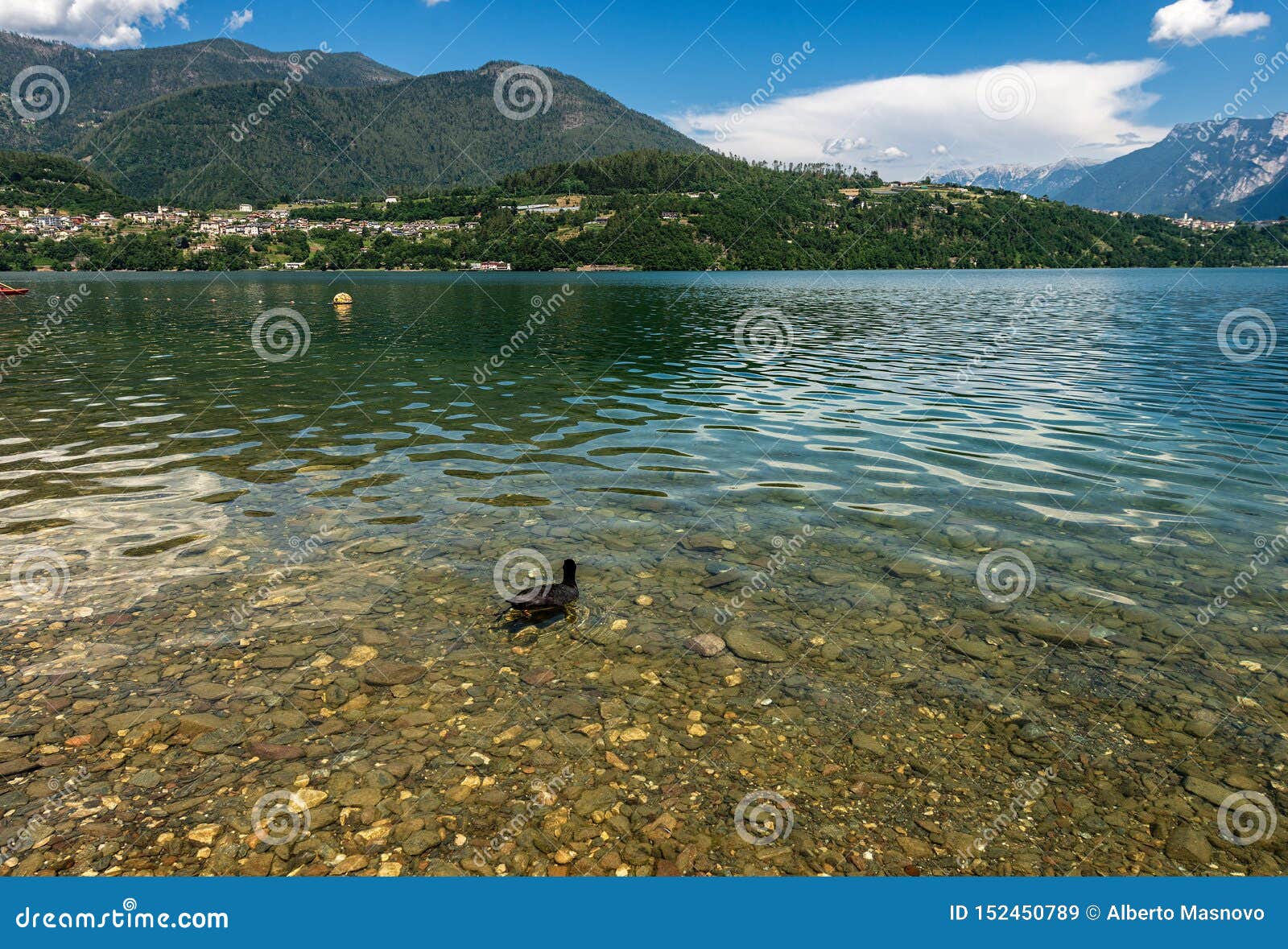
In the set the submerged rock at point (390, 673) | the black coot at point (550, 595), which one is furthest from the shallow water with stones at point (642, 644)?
the black coot at point (550, 595)

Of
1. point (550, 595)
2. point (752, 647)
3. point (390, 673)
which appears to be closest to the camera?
point (390, 673)

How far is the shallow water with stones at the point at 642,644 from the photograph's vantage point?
6156 mm

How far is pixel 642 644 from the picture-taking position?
955 cm

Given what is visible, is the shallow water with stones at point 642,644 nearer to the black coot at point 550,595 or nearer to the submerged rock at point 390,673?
the submerged rock at point 390,673

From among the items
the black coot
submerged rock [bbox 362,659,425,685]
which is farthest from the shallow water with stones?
the black coot

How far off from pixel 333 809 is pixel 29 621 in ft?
22.3

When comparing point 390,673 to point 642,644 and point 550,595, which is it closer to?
point 550,595

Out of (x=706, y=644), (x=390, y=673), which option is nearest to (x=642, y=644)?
(x=706, y=644)

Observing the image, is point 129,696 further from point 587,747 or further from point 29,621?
point 587,747

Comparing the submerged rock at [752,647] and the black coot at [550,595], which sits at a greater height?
the black coot at [550,595]

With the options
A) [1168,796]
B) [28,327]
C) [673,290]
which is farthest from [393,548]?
[673,290]

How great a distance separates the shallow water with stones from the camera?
20.2 ft

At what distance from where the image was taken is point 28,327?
5350 centimetres

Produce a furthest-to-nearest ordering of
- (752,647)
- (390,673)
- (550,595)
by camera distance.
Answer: (550,595) < (752,647) < (390,673)
